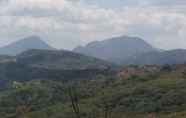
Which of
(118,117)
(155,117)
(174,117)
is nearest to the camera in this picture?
(174,117)

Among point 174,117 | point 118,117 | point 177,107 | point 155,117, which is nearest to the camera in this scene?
point 174,117

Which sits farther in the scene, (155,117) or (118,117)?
(118,117)

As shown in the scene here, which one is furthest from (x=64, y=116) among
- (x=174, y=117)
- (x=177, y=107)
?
(x=174, y=117)

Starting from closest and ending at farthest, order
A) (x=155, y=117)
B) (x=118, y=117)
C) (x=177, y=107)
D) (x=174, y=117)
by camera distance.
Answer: (x=174, y=117) < (x=155, y=117) < (x=118, y=117) < (x=177, y=107)

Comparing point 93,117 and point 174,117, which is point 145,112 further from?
point 174,117

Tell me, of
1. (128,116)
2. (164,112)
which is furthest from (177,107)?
(128,116)

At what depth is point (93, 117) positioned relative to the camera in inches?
7096

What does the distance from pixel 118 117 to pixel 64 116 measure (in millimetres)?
28722

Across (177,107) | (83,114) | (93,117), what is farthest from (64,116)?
(177,107)

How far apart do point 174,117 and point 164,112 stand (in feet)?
135

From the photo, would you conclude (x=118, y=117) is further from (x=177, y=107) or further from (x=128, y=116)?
(x=177, y=107)

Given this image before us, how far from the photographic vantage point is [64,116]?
200 metres

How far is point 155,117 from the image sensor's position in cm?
17175

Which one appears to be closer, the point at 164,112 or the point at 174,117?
the point at 174,117
